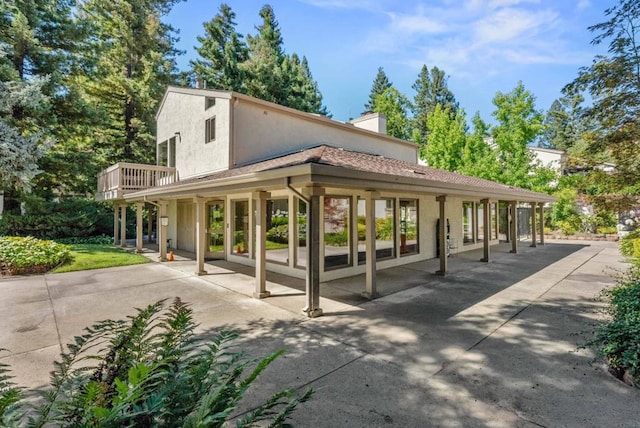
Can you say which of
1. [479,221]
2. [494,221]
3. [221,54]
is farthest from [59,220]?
[494,221]

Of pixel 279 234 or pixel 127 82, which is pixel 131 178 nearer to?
pixel 279 234

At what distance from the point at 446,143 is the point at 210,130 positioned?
16.8m

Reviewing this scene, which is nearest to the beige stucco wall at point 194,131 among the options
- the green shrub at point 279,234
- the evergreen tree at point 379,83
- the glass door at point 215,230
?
the glass door at point 215,230

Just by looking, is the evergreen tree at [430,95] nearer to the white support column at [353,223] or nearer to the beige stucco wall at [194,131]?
the beige stucco wall at [194,131]

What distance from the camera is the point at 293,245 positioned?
888cm

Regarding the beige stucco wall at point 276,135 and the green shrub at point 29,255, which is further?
the beige stucco wall at point 276,135

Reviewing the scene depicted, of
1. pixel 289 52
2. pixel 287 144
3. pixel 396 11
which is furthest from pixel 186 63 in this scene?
pixel 396 11

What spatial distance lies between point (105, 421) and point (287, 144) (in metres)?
11.4

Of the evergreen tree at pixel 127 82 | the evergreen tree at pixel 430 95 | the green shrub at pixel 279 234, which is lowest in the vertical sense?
the green shrub at pixel 279 234

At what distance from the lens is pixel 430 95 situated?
4100 cm

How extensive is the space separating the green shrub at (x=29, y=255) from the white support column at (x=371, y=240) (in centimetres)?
969

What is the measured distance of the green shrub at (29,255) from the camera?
922 cm

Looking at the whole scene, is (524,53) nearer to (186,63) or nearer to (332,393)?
(332,393)

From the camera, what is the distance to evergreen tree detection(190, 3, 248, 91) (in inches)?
965
